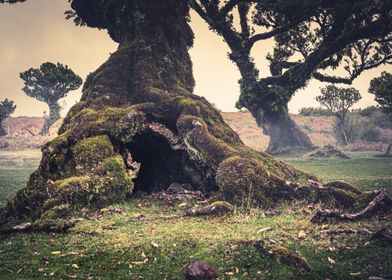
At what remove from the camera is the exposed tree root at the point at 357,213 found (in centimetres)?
997

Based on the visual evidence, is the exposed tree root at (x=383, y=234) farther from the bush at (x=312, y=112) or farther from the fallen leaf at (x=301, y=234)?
the bush at (x=312, y=112)

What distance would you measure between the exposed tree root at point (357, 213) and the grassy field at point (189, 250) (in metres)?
0.29

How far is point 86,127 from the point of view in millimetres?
14047

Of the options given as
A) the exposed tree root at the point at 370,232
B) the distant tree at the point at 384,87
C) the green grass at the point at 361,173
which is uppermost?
the distant tree at the point at 384,87

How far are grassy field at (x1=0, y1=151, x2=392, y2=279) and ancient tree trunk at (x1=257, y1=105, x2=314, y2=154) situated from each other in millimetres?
33089

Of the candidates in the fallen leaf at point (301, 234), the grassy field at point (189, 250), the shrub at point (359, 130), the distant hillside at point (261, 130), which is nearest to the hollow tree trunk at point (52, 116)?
the distant hillside at point (261, 130)

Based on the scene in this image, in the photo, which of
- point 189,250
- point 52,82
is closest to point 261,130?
point 52,82

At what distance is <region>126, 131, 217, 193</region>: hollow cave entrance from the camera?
590 inches

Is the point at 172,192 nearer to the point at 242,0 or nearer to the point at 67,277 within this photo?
the point at 67,277

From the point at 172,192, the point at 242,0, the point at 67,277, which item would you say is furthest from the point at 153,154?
the point at 242,0

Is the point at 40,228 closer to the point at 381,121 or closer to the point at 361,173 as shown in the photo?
the point at 361,173

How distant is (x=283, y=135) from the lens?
46.9 meters

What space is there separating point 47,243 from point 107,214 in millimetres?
2907

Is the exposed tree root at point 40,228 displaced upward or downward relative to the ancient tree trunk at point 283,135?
downward
